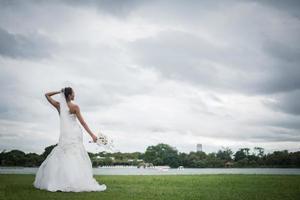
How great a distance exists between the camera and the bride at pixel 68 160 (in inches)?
566

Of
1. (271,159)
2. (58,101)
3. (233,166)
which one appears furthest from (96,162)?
(58,101)

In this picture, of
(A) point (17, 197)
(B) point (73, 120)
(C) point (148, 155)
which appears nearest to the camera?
(A) point (17, 197)

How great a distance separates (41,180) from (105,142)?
116 inches

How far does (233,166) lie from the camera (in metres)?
184

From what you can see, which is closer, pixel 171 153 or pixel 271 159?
pixel 271 159

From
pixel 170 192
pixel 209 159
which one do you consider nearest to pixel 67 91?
pixel 170 192

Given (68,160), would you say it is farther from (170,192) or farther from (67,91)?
(170,192)

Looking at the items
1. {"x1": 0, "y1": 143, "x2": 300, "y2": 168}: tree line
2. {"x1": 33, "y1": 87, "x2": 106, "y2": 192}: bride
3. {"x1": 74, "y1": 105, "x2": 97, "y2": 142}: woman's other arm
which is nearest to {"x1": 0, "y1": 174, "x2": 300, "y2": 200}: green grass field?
{"x1": 33, "y1": 87, "x2": 106, "y2": 192}: bride

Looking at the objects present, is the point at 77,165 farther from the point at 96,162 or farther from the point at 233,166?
the point at 233,166

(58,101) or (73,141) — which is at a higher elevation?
(58,101)

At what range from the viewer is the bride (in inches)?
566

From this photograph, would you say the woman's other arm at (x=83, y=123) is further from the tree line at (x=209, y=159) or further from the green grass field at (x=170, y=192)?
the tree line at (x=209, y=159)

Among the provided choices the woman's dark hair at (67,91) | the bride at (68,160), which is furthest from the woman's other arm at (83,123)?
the woman's dark hair at (67,91)

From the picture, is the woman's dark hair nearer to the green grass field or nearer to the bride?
the bride
